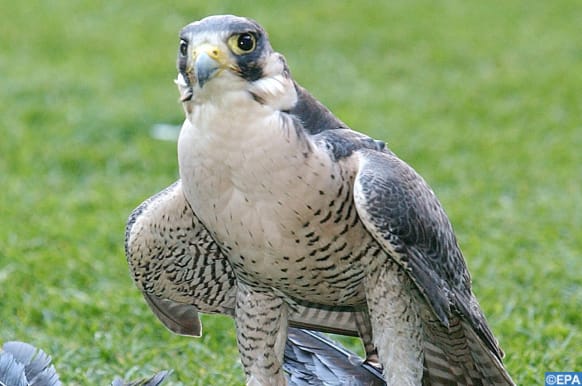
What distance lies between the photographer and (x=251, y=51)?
3.62m

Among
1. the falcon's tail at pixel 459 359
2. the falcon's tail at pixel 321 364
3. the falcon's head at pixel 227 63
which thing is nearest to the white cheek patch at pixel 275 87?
the falcon's head at pixel 227 63

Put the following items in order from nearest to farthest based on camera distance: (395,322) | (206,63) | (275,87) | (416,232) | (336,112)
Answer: (206,63) → (275,87) → (416,232) → (395,322) → (336,112)

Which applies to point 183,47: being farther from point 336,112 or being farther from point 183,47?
point 336,112

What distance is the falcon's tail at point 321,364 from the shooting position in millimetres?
4609

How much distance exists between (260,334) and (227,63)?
3.89 ft

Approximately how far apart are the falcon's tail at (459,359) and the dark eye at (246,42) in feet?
4.25

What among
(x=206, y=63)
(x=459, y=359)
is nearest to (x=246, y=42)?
(x=206, y=63)

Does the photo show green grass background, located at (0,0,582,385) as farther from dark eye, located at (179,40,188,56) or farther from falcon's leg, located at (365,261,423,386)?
dark eye, located at (179,40,188,56)

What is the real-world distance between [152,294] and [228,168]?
40.6 inches

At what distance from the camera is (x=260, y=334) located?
427 centimetres

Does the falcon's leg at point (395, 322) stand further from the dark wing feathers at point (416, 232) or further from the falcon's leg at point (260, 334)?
the falcon's leg at point (260, 334)

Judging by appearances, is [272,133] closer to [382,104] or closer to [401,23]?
[382,104]

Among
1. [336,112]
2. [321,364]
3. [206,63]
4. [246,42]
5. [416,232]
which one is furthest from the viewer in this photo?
[336,112]

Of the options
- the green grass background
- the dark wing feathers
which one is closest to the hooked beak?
the dark wing feathers
